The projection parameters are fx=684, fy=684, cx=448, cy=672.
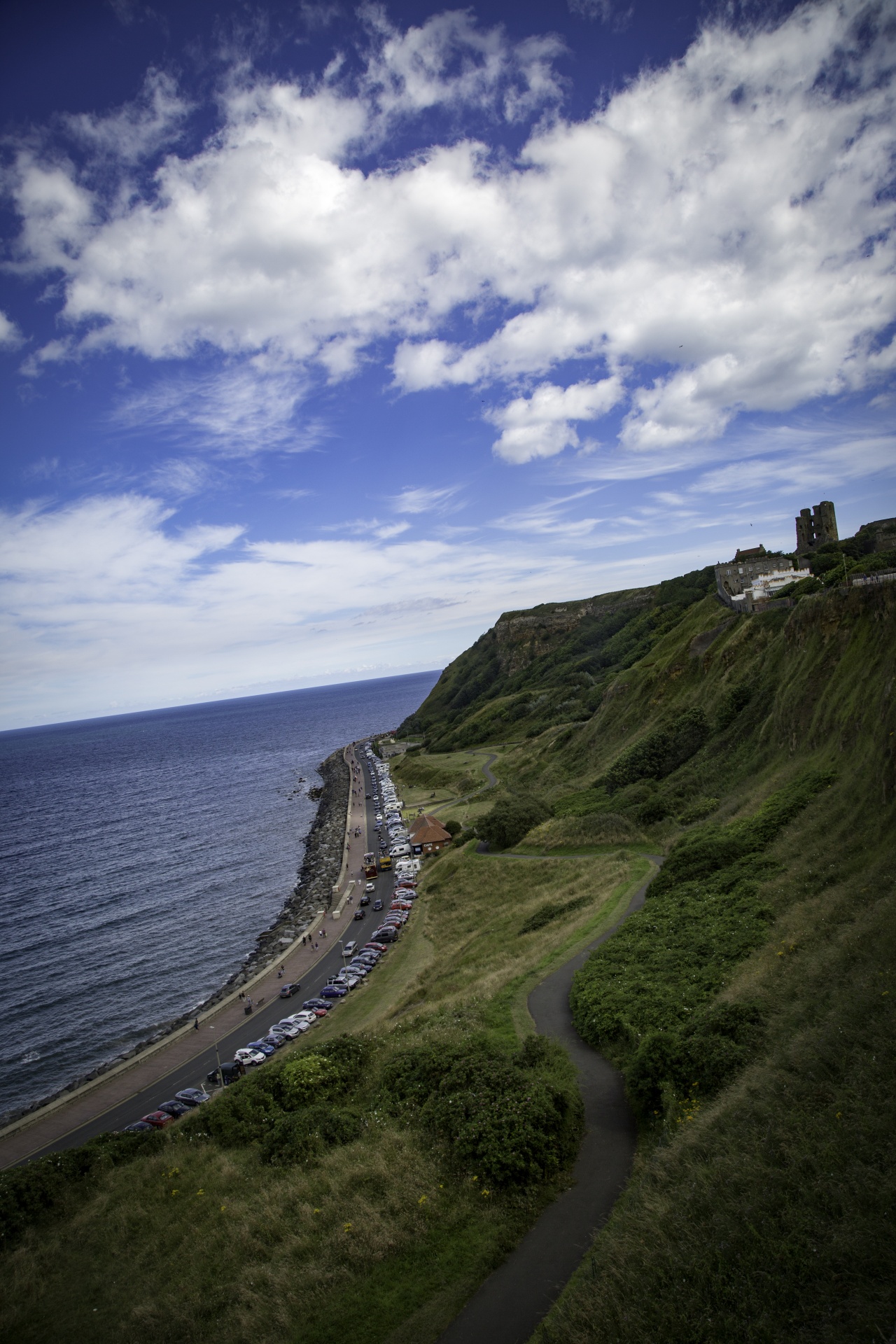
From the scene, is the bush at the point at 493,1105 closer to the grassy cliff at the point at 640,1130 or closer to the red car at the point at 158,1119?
the grassy cliff at the point at 640,1130

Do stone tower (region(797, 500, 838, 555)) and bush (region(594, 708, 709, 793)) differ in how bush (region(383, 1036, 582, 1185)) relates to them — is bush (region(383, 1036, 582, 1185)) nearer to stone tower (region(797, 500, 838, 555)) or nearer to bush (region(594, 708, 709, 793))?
bush (region(594, 708, 709, 793))

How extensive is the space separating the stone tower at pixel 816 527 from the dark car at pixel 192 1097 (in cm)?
7491

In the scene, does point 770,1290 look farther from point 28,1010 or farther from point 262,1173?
point 28,1010

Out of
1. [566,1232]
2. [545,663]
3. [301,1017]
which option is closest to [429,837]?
[301,1017]

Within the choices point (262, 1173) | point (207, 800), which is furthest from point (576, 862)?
→ point (207, 800)

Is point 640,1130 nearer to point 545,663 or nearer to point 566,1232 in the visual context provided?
point 566,1232

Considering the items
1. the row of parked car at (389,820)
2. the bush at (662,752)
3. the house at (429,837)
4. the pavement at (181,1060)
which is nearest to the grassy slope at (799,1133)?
the bush at (662,752)

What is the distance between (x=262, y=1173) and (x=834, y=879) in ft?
57.5

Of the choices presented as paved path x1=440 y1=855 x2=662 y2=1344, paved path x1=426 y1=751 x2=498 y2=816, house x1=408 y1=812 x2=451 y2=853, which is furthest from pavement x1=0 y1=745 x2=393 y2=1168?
paved path x1=426 y1=751 x2=498 y2=816

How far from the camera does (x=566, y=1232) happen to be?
1230 cm

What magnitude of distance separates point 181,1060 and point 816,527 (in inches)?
3104

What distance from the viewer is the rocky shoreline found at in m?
34.2

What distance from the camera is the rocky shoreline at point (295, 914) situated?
3422 centimetres

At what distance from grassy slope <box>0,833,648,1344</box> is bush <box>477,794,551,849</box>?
26931 millimetres
